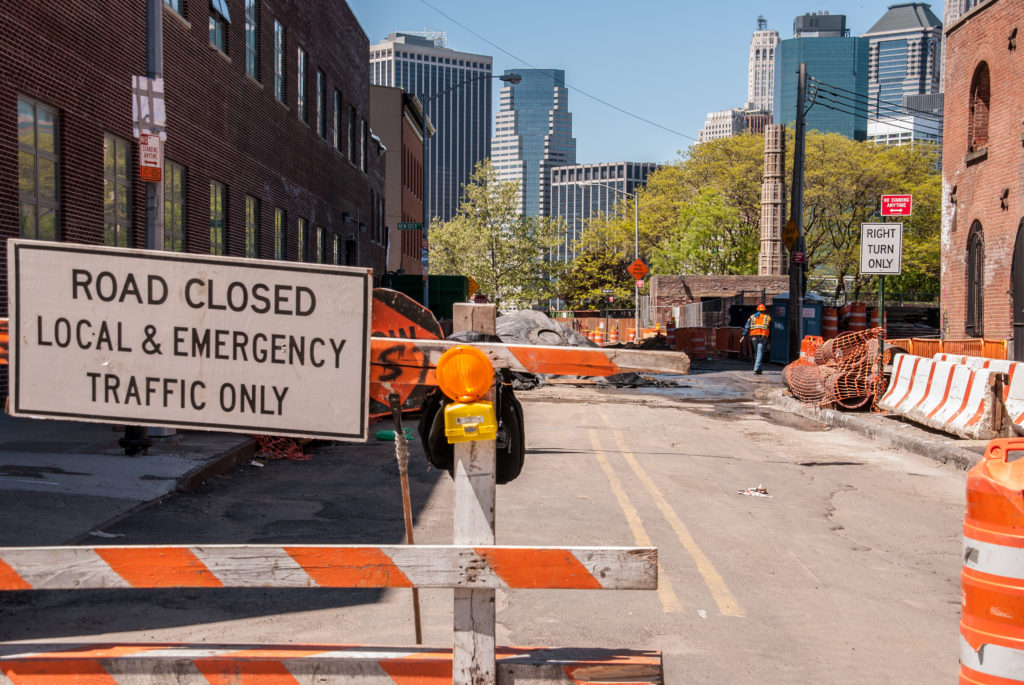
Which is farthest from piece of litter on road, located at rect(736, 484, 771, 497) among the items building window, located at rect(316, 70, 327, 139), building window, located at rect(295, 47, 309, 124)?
building window, located at rect(316, 70, 327, 139)

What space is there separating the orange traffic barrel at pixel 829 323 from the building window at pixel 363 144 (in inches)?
723

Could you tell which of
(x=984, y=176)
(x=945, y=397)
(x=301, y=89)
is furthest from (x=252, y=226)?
(x=984, y=176)

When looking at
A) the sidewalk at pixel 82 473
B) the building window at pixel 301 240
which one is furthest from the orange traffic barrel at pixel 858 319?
the sidewalk at pixel 82 473

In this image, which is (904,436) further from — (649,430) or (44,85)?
(44,85)

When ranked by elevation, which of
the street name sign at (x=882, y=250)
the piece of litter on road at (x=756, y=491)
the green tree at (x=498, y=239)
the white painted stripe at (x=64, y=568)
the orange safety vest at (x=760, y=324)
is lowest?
the piece of litter on road at (x=756, y=491)

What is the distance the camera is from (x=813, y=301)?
34719 millimetres

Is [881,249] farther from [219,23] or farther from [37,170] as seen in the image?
[219,23]

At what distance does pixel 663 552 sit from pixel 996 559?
156 inches

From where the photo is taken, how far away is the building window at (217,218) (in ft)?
74.2

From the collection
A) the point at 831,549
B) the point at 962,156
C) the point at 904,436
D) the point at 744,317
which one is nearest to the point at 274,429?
the point at 831,549

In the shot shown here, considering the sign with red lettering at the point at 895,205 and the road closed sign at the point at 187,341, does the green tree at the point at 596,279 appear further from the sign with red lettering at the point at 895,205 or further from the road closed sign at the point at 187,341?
the road closed sign at the point at 187,341

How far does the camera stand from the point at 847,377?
18297 millimetres

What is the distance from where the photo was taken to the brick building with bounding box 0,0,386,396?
47.2ft

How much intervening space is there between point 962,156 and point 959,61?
8.10 feet
